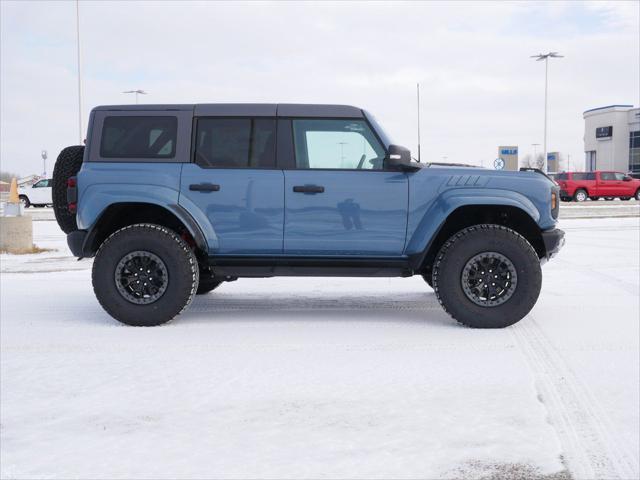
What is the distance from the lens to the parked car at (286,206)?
18.6 ft

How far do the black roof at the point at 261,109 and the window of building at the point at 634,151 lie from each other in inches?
2754

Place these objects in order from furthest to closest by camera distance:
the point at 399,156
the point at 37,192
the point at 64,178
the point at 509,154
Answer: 1. the point at 509,154
2. the point at 37,192
3. the point at 64,178
4. the point at 399,156

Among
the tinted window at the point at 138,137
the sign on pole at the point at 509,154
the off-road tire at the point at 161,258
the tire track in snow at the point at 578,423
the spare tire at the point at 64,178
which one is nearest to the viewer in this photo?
the tire track in snow at the point at 578,423

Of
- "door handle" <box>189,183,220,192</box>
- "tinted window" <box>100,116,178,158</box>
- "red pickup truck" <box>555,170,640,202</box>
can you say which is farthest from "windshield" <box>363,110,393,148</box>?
"red pickup truck" <box>555,170,640,202</box>

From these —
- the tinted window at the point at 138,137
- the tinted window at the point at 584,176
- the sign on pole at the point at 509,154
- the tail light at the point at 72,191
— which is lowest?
the tail light at the point at 72,191

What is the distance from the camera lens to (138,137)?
591 centimetres

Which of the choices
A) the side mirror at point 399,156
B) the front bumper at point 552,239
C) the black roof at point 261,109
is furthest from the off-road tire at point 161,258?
the front bumper at point 552,239

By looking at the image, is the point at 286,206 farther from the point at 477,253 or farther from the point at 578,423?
the point at 578,423

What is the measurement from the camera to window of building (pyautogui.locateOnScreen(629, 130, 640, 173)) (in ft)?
223

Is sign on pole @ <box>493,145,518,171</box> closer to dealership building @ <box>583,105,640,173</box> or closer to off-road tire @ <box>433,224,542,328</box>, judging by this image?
dealership building @ <box>583,105,640,173</box>

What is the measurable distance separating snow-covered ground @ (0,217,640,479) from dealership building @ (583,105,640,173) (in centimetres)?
6898

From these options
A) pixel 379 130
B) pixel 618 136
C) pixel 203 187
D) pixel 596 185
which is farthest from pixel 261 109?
pixel 618 136

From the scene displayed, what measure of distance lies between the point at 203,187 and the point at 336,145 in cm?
120

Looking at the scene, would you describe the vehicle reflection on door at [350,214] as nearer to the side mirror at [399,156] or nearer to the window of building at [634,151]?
the side mirror at [399,156]
